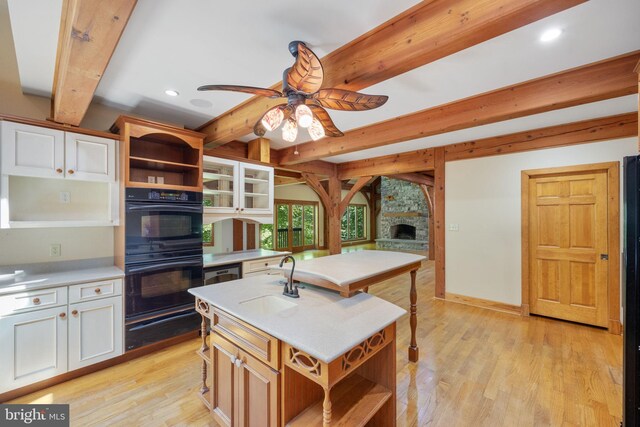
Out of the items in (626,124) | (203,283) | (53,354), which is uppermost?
(626,124)

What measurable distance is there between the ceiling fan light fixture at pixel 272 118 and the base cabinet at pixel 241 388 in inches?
55.5

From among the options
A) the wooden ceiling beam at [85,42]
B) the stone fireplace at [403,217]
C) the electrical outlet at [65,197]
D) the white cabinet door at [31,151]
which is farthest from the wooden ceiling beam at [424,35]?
the stone fireplace at [403,217]

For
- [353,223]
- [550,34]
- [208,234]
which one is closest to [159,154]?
[208,234]

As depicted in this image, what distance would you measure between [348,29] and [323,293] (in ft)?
5.44

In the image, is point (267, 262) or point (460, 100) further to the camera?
point (267, 262)

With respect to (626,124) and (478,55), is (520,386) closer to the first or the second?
(478,55)

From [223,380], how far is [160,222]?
171cm

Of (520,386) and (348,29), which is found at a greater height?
(348,29)

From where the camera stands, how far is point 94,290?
2291mm

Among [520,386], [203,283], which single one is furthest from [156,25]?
[520,386]

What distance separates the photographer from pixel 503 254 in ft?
12.4

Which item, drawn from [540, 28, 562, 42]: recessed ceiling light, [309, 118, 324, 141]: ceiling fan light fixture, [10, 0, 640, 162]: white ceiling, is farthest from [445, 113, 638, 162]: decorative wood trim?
[309, 118, 324, 141]: ceiling fan light fixture

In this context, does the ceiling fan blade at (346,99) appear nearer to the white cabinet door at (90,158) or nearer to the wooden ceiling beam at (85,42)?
the wooden ceiling beam at (85,42)

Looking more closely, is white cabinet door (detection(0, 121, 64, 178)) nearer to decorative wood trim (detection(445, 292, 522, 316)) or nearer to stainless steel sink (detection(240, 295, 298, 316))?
stainless steel sink (detection(240, 295, 298, 316))
